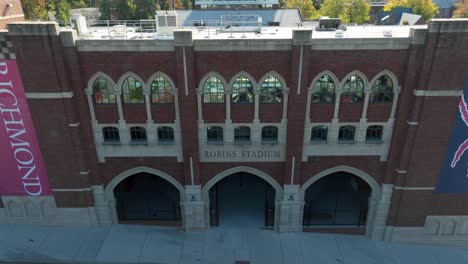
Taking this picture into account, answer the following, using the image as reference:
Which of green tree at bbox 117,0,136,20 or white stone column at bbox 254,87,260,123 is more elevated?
green tree at bbox 117,0,136,20

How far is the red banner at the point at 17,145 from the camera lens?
20109 millimetres

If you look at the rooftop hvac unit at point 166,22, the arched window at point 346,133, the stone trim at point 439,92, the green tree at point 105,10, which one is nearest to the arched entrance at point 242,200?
the arched window at point 346,133

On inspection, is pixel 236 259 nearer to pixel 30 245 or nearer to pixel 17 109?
pixel 30 245

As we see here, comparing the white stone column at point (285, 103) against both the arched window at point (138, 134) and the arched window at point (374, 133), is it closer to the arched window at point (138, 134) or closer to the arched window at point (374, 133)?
the arched window at point (374, 133)

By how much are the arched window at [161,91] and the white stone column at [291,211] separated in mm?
9949

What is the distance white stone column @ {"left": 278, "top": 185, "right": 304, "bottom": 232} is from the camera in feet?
74.8

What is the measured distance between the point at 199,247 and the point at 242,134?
28.1ft

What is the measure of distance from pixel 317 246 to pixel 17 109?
72.2 feet

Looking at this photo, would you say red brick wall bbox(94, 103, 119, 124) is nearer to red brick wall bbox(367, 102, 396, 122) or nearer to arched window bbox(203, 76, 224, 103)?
arched window bbox(203, 76, 224, 103)

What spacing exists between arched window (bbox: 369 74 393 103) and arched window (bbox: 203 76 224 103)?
9.30 m

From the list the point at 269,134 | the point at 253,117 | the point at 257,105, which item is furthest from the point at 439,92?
the point at 253,117

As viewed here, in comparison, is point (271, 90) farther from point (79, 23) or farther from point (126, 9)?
point (126, 9)

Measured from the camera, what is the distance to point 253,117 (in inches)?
820

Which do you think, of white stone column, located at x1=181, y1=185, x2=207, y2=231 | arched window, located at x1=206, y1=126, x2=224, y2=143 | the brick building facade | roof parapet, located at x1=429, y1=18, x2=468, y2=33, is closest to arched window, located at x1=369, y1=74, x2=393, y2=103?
the brick building facade
